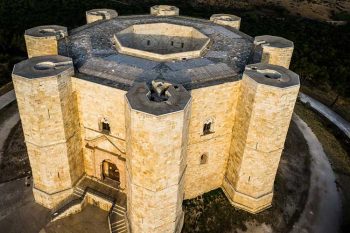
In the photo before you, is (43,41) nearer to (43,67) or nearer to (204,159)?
(43,67)

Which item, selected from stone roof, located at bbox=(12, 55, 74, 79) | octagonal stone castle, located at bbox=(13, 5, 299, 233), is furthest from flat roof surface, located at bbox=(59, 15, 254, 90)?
stone roof, located at bbox=(12, 55, 74, 79)

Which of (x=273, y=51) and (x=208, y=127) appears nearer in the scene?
(x=208, y=127)

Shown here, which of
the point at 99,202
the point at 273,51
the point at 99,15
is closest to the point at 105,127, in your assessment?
the point at 99,202

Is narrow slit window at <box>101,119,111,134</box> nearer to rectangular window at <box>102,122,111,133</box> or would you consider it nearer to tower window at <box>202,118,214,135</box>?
rectangular window at <box>102,122,111,133</box>

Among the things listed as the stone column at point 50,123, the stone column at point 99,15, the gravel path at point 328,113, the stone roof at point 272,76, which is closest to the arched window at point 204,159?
the stone roof at point 272,76

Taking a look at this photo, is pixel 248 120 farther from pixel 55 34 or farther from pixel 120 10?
pixel 120 10

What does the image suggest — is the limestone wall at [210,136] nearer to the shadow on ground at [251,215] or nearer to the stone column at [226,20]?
the shadow on ground at [251,215]

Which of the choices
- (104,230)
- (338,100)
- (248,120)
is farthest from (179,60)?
(338,100)
